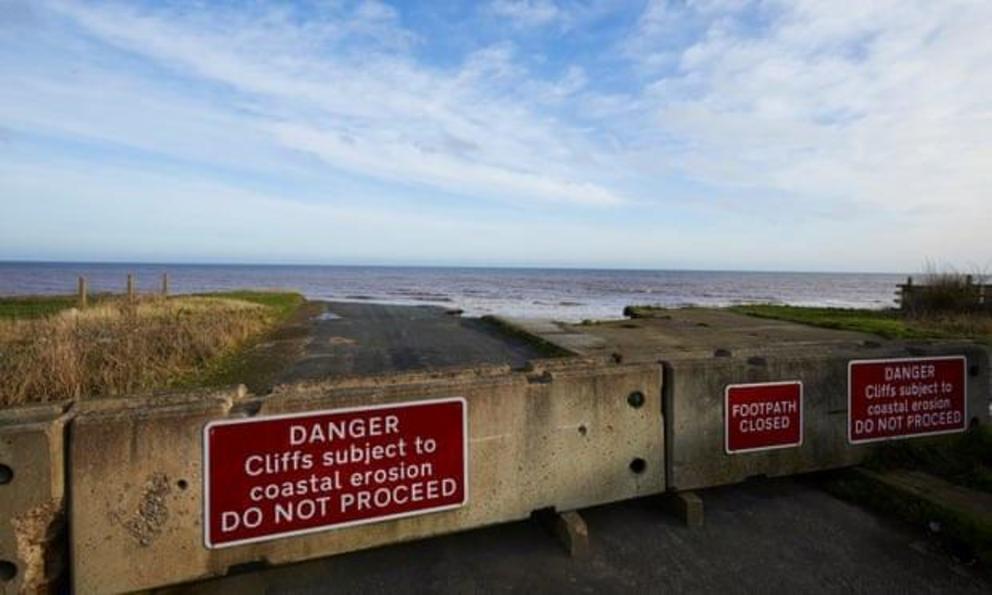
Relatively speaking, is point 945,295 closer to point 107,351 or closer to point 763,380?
point 763,380

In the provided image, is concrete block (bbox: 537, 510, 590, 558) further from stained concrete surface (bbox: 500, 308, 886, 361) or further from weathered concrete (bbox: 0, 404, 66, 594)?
stained concrete surface (bbox: 500, 308, 886, 361)

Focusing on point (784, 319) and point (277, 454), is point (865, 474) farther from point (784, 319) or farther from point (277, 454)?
point (784, 319)

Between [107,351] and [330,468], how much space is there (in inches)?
294

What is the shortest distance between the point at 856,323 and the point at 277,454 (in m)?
18.9

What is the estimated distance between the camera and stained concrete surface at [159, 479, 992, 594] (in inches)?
126

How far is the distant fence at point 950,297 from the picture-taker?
65.0ft

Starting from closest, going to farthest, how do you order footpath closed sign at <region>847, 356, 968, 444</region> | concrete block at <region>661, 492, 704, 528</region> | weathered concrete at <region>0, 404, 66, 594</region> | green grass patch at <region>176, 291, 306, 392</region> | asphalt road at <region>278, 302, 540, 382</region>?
1. weathered concrete at <region>0, 404, 66, 594</region>
2. concrete block at <region>661, 492, 704, 528</region>
3. footpath closed sign at <region>847, 356, 968, 444</region>
4. green grass patch at <region>176, 291, 306, 392</region>
5. asphalt road at <region>278, 302, 540, 382</region>

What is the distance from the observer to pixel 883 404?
4.71 m

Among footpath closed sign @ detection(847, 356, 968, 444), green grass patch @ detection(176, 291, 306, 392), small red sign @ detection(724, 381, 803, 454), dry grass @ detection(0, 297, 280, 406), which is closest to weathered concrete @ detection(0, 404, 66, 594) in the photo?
dry grass @ detection(0, 297, 280, 406)

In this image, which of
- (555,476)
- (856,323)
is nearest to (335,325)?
(555,476)

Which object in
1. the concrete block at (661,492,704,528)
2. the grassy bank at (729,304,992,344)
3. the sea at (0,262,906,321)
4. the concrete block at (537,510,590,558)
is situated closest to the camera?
the concrete block at (537,510,590,558)

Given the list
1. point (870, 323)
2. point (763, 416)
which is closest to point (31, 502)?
point (763, 416)

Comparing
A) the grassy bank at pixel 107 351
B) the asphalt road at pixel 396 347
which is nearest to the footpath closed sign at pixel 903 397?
the asphalt road at pixel 396 347

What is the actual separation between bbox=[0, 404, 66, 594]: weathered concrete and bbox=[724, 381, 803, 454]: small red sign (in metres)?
4.17
